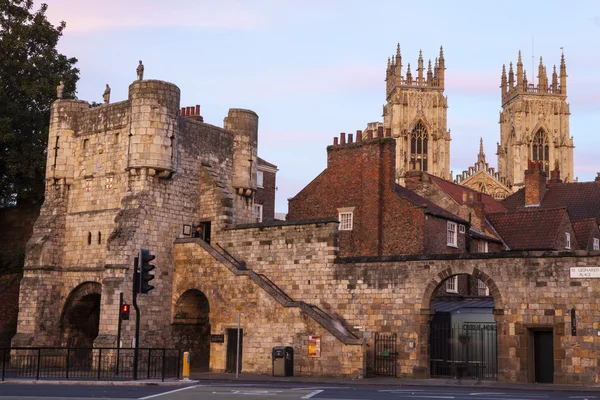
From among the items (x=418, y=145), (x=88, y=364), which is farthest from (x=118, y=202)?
(x=418, y=145)

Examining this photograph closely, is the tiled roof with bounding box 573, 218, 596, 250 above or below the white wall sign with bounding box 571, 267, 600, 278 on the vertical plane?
above

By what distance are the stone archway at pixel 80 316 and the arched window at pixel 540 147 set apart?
101 meters

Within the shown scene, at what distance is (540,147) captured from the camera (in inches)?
5103

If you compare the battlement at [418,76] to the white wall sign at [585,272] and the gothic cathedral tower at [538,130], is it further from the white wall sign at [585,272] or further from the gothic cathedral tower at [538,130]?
the white wall sign at [585,272]

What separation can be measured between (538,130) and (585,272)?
104647 millimetres

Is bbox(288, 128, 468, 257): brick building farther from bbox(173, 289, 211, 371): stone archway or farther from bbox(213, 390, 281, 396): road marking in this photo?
bbox(213, 390, 281, 396): road marking

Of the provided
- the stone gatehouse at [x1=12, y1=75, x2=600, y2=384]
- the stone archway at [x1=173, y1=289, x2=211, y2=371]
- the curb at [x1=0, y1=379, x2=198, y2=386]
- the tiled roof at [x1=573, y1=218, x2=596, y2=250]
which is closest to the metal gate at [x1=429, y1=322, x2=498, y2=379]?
the stone gatehouse at [x1=12, y1=75, x2=600, y2=384]

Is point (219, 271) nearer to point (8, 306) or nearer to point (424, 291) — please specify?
point (424, 291)

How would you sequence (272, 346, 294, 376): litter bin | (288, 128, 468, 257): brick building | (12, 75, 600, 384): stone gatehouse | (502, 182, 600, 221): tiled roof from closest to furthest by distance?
1. (12, 75, 600, 384): stone gatehouse
2. (272, 346, 294, 376): litter bin
3. (288, 128, 468, 257): brick building
4. (502, 182, 600, 221): tiled roof

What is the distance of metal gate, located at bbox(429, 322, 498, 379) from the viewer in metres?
34.2

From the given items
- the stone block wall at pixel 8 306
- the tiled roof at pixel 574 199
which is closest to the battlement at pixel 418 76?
the tiled roof at pixel 574 199

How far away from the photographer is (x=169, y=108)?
123ft

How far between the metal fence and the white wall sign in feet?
48.0

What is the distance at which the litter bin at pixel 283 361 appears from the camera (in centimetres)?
3195
